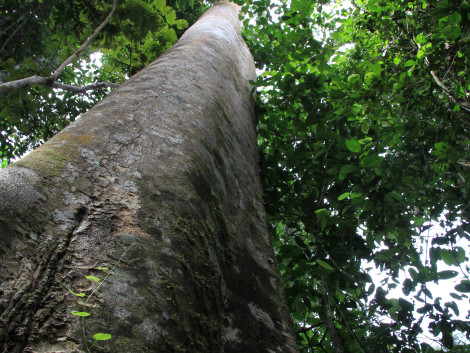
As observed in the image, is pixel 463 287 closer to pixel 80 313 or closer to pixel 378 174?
pixel 378 174

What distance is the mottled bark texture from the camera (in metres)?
0.58

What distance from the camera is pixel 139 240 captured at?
2.42 ft

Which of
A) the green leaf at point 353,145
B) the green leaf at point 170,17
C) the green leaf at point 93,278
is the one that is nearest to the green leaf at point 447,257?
the green leaf at point 353,145

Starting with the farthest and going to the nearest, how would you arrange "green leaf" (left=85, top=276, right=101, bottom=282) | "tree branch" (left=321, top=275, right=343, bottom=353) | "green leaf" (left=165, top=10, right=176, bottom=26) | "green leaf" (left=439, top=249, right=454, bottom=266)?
"green leaf" (left=165, top=10, right=176, bottom=26) < "green leaf" (left=439, top=249, right=454, bottom=266) < "tree branch" (left=321, top=275, right=343, bottom=353) < "green leaf" (left=85, top=276, right=101, bottom=282)

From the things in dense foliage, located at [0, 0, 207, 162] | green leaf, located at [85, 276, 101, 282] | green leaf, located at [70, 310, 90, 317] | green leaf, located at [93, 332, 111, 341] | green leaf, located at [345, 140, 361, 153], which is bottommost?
green leaf, located at [93, 332, 111, 341]

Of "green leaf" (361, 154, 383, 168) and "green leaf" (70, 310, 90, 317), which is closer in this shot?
"green leaf" (70, 310, 90, 317)

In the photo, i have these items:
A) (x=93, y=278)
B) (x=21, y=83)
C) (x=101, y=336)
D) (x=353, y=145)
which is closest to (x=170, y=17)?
(x=21, y=83)

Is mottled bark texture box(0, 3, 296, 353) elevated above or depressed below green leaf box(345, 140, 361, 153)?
below

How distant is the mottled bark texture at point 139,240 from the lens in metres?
0.58

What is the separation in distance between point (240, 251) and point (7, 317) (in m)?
0.72

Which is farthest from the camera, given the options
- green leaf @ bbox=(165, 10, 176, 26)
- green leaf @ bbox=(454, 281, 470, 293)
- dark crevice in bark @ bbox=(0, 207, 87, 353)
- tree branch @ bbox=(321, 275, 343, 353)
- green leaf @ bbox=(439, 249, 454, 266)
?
green leaf @ bbox=(165, 10, 176, 26)

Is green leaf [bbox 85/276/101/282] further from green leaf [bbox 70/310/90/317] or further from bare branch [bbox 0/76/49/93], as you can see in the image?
bare branch [bbox 0/76/49/93]

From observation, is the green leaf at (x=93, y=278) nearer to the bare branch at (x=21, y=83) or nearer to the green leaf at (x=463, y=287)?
the bare branch at (x=21, y=83)

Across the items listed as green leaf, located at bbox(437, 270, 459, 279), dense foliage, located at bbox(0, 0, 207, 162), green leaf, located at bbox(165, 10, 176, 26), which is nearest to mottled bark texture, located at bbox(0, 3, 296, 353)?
green leaf, located at bbox(437, 270, 459, 279)
